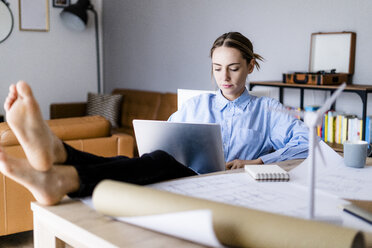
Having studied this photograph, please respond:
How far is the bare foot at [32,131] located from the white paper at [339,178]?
614 mm

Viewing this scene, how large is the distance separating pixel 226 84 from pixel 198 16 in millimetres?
2680

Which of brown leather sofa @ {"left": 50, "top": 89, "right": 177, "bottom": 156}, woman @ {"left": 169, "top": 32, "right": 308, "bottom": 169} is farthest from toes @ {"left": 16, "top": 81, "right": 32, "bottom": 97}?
brown leather sofa @ {"left": 50, "top": 89, "right": 177, "bottom": 156}

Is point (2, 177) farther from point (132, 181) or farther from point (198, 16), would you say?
point (198, 16)

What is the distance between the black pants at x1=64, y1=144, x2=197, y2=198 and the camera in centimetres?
101

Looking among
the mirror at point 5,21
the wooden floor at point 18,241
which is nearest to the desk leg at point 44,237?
the wooden floor at point 18,241

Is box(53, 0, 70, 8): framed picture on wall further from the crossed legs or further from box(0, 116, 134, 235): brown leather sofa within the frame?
the crossed legs

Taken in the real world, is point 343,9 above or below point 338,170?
above

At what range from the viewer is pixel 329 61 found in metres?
3.35

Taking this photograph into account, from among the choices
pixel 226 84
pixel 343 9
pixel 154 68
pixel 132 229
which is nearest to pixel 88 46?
pixel 154 68

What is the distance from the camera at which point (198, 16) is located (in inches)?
171

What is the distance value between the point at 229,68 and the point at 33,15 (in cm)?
417

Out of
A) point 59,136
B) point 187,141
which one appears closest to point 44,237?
point 187,141

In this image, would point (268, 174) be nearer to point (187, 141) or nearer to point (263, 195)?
point (263, 195)

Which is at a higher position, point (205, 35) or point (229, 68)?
point (205, 35)
